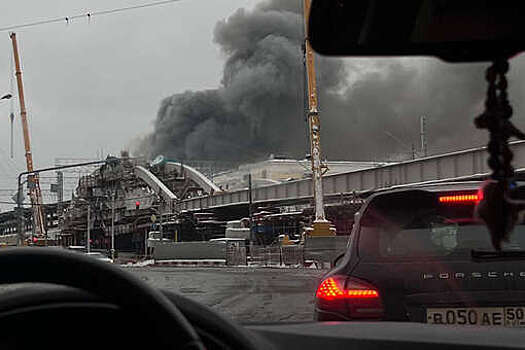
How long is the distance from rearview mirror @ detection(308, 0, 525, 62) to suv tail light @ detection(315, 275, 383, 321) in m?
2.65

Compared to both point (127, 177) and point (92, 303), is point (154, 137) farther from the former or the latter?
point (92, 303)

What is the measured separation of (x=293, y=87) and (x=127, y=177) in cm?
2142

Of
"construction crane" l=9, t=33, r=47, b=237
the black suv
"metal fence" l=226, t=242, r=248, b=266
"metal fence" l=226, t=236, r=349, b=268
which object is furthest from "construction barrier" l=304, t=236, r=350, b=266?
"construction crane" l=9, t=33, r=47, b=237

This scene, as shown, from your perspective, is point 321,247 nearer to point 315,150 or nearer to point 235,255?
point 315,150

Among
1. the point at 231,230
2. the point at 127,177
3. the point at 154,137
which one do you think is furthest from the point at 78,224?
the point at 154,137

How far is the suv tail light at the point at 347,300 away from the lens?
4.27 meters

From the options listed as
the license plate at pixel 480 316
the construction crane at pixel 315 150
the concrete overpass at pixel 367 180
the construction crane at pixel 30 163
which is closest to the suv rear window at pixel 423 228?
the license plate at pixel 480 316

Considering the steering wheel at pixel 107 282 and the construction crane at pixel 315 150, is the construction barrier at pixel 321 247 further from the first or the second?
the steering wheel at pixel 107 282

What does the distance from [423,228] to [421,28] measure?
281cm

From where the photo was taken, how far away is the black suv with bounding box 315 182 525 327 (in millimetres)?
4164

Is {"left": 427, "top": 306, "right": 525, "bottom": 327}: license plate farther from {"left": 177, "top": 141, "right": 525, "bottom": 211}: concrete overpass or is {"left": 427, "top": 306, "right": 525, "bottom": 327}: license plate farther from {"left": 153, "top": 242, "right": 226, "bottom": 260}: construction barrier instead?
{"left": 153, "top": 242, "right": 226, "bottom": 260}: construction barrier

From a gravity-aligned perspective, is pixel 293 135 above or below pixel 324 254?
above

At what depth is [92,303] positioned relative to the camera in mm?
1716

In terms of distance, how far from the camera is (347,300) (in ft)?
14.4
